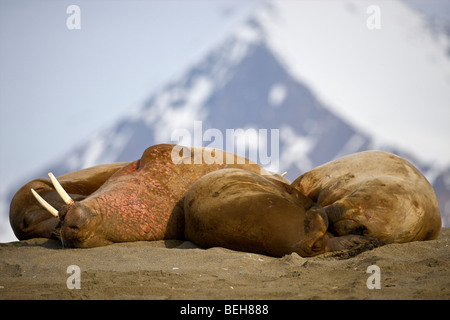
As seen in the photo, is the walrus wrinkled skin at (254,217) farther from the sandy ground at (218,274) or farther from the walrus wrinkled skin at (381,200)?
the walrus wrinkled skin at (381,200)

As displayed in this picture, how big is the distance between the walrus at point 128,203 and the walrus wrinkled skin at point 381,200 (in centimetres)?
80

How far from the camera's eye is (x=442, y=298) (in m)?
3.00

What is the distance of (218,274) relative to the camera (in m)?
4.02

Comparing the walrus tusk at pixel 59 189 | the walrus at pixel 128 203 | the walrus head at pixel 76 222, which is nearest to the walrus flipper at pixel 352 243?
the walrus at pixel 128 203

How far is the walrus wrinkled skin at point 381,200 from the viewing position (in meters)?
5.16

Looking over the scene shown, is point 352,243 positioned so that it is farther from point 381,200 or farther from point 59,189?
point 59,189

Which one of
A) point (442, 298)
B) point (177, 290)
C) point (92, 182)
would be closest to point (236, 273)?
point (177, 290)

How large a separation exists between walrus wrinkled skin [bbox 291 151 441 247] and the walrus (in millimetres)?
804

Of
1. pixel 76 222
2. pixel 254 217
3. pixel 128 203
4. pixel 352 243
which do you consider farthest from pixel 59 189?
pixel 352 243

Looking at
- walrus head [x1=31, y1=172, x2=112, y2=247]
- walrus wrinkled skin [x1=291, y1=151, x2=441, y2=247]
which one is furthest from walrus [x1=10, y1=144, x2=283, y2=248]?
walrus wrinkled skin [x1=291, y1=151, x2=441, y2=247]

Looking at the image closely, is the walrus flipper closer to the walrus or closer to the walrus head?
the walrus

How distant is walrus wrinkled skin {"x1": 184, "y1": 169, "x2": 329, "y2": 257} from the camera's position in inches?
190

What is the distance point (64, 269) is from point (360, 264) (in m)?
2.23

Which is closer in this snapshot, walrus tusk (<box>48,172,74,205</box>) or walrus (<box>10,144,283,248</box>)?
walrus tusk (<box>48,172,74,205</box>)
